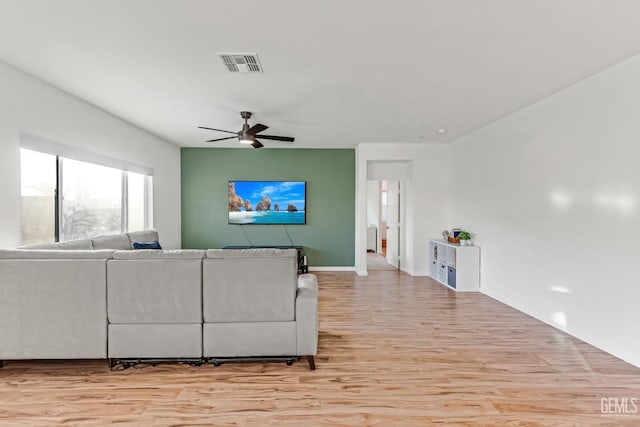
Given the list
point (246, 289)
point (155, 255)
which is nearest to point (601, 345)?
point (246, 289)

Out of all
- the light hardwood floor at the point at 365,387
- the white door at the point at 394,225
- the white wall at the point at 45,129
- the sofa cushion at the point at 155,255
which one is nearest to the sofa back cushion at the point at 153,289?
the sofa cushion at the point at 155,255

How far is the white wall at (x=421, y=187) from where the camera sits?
626cm

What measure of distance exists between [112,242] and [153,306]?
1.98 m

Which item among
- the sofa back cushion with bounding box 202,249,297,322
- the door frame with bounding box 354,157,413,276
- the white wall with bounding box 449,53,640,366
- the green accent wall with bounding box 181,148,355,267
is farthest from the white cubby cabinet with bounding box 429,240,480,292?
the sofa back cushion with bounding box 202,249,297,322

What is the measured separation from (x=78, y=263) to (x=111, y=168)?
103 inches

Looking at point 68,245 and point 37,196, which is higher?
point 37,196

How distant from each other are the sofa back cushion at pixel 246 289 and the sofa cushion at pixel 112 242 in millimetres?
2066

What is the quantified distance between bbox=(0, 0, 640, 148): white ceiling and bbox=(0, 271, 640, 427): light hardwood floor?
8.66 feet

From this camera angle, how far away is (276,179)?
6.79 metres

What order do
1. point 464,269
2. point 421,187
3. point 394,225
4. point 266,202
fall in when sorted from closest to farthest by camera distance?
1. point 464,269
2. point 421,187
3. point 266,202
4. point 394,225

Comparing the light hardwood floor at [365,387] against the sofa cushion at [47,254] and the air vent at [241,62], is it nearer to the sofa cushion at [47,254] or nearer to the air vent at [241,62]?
the sofa cushion at [47,254]

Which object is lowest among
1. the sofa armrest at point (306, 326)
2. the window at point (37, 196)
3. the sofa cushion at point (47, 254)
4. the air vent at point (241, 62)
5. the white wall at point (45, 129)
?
the sofa armrest at point (306, 326)

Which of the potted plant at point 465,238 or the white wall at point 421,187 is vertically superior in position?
the white wall at point 421,187

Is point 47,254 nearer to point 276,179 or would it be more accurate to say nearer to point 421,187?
point 276,179
